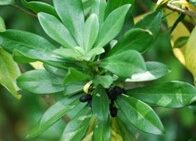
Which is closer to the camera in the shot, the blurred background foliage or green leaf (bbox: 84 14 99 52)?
green leaf (bbox: 84 14 99 52)

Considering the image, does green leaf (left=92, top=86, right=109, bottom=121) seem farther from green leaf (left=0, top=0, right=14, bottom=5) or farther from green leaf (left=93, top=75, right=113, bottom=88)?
green leaf (left=0, top=0, right=14, bottom=5)

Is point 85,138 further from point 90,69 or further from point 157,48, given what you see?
point 157,48

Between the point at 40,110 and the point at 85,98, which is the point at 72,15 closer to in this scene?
the point at 85,98

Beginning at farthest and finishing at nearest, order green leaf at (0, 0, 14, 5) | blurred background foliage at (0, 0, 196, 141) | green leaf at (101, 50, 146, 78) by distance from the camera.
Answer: blurred background foliage at (0, 0, 196, 141) → green leaf at (0, 0, 14, 5) → green leaf at (101, 50, 146, 78)

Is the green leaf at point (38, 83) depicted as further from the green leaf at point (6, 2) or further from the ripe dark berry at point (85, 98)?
the green leaf at point (6, 2)

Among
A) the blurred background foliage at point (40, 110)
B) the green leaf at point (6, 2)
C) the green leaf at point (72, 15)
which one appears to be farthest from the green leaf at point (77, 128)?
the blurred background foliage at point (40, 110)

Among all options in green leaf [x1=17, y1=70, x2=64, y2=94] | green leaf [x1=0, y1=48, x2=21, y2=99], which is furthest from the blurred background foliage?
green leaf [x1=17, y1=70, x2=64, y2=94]

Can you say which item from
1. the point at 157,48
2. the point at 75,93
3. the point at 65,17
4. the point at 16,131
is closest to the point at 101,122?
the point at 75,93
